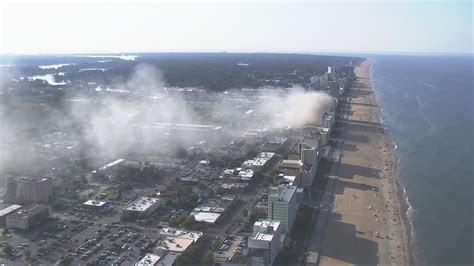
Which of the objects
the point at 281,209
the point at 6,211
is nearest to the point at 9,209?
the point at 6,211

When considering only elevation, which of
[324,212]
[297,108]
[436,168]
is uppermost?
[297,108]

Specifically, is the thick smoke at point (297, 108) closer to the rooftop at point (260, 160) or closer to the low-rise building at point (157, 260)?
the rooftop at point (260, 160)

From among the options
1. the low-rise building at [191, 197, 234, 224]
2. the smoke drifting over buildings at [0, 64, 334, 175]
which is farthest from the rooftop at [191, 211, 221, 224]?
the smoke drifting over buildings at [0, 64, 334, 175]

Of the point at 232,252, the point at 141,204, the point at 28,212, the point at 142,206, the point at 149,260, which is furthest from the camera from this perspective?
the point at 141,204

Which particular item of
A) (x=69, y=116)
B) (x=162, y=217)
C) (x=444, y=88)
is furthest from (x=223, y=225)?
(x=444, y=88)

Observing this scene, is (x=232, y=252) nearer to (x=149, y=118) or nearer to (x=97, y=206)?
(x=97, y=206)

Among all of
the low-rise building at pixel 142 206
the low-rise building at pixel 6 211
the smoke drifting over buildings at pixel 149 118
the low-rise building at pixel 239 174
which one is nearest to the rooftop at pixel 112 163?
the smoke drifting over buildings at pixel 149 118
